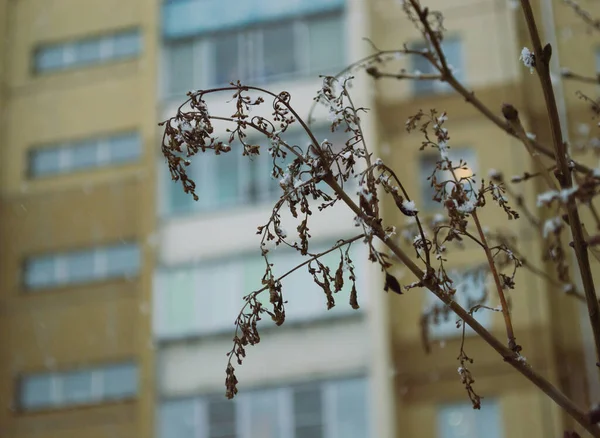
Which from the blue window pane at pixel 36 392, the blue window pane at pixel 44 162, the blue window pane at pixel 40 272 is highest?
the blue window pane at pixel 44 162

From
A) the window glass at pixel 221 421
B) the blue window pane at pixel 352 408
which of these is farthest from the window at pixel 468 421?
the window glass at pixel 221 421

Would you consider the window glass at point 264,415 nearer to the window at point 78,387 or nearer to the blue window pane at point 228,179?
the window at point 78,387

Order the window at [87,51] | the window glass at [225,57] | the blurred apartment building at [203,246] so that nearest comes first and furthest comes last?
the blurred apartment building at [203,246], the window glass at [225,57], the window at [87,51]

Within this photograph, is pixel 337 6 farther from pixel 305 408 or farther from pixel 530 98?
pixel 305 408

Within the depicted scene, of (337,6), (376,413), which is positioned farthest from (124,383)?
(337,6)

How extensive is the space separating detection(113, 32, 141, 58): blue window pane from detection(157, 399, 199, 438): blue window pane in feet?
10.9

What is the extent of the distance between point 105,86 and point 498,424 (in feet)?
15.6

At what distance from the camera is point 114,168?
948 centimetres

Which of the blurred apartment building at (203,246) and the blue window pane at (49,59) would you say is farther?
the blue window pane at (49,59)

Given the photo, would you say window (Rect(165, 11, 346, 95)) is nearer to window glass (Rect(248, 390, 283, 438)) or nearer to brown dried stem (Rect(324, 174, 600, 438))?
window glass (Rect(248, 390, 283, 438))

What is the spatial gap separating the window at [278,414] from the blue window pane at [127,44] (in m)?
3.33

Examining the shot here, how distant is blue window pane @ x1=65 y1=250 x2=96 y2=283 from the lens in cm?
934

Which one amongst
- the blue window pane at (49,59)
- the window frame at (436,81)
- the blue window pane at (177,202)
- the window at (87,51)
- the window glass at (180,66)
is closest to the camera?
the window frame at (436,81)

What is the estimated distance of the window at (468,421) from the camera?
7945mm
